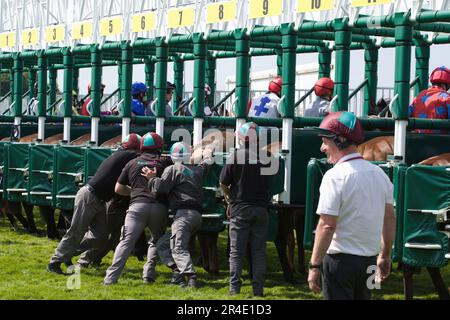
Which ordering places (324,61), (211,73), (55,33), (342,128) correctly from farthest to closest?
1. (211,73)
2. (55,33)
3. (324,61)
4. (342,128)

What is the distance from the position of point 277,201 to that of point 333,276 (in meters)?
4.48

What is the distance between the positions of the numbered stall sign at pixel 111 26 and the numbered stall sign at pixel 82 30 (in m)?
0.32

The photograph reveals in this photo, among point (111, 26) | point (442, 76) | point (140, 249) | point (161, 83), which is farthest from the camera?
point (111, 26)

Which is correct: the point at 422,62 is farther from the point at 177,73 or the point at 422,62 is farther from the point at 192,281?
the point at 177,73

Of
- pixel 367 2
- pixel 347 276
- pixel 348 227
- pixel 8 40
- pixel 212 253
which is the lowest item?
pixel 212 253

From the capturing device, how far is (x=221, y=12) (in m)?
10.7

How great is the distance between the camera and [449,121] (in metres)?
9.89

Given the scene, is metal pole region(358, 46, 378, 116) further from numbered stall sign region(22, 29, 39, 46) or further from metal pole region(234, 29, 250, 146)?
numbered stall sign region(22, 29, 39, 46)

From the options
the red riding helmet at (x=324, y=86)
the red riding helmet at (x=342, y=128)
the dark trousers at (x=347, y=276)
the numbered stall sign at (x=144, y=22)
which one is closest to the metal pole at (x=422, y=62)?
the red riding helmet at (x=324, y=86)

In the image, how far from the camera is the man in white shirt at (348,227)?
192 inches

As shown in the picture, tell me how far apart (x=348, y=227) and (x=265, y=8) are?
542cm

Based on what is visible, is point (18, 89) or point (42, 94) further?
point (18, 89)

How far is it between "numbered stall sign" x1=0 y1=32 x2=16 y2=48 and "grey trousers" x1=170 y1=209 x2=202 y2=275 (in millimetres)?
7925

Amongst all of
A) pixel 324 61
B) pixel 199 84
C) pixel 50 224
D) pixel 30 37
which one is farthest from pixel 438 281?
pixel 30 37
